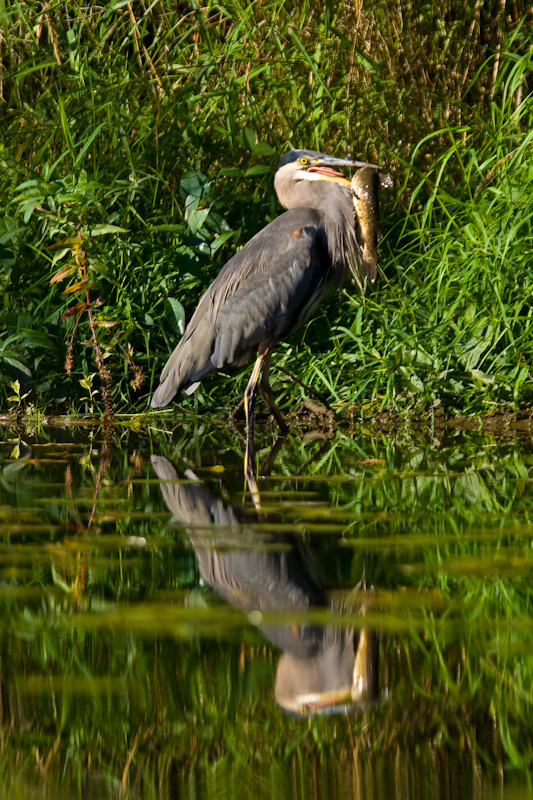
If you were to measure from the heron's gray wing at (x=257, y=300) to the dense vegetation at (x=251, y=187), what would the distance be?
519mm

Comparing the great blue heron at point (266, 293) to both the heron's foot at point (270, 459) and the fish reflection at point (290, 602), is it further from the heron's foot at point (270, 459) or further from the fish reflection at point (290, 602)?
the fish reflection at point (290, 602)

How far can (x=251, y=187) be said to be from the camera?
22.7ft

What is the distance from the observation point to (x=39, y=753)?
1778mm

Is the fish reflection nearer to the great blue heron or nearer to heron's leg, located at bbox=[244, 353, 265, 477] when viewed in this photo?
heron's leg, located at bbox=[244, 353, 265, 477]

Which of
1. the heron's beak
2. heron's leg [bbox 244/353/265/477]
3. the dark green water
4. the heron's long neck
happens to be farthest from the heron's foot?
the heron's beak

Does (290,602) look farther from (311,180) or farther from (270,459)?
(311,180)

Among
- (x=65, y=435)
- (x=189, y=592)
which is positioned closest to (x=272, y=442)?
(x=65, y=435)

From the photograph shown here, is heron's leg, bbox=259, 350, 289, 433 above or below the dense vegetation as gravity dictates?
below

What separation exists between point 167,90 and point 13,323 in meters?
1.80

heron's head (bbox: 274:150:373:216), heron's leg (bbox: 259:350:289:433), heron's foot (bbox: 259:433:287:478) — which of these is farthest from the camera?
heron's head (bbox: 274:150:373:216)

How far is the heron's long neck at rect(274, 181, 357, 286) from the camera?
5.64 metres

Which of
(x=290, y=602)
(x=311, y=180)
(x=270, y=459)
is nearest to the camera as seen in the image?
(x=290, y=602)

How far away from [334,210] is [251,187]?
136 cm

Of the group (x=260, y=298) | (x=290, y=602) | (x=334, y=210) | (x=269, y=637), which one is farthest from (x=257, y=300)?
(x=269, y=637)
